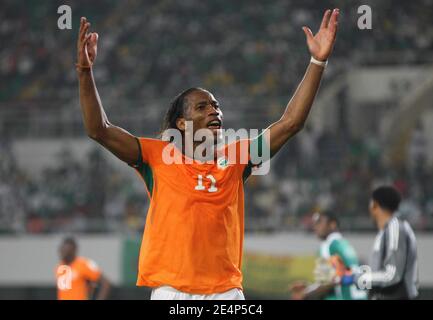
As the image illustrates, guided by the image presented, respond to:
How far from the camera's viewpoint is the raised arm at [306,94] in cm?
457

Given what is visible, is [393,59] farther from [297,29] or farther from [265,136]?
[265,136]

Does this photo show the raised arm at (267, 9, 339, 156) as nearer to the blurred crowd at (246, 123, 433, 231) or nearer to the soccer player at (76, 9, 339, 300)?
the soccer player at (76, 9, 339, 300)

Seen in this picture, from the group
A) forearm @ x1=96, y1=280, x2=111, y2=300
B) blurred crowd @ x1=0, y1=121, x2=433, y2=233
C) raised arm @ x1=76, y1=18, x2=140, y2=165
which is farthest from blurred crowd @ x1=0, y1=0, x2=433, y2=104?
raised arm @ x1=76, y1=18, x2=140, y2=165

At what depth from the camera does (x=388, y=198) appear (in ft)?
23.4

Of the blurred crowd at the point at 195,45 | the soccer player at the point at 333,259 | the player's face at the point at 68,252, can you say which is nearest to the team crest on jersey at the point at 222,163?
the soccer player at the point at 333,259

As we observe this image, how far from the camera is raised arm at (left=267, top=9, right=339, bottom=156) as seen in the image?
4.57m

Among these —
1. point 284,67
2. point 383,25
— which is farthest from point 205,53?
point 383,25

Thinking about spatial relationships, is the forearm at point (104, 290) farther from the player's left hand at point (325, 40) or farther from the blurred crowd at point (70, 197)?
the blurred crowd at point (70, 197)

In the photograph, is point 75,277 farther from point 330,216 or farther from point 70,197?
point 70,197

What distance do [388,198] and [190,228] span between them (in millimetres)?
3033

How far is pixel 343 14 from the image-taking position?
2173 cm

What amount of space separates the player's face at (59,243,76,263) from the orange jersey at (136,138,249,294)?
228 inches

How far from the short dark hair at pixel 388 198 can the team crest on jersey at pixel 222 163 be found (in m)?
2.72

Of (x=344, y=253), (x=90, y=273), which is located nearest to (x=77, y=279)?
(x=90, y=273)
